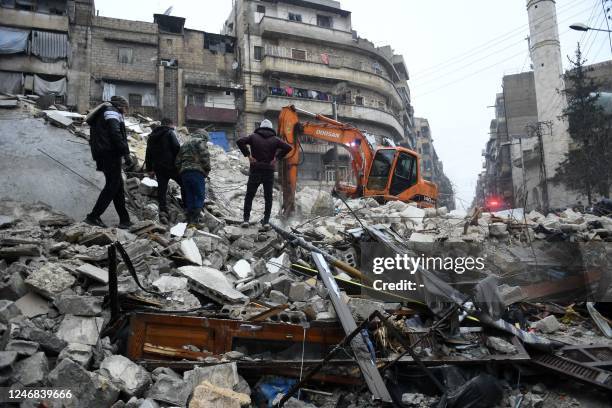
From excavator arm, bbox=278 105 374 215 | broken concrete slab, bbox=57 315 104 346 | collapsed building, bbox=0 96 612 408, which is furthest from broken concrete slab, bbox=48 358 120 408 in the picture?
excavator arm, bbox=278 105 374 215

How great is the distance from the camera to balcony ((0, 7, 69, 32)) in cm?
2514

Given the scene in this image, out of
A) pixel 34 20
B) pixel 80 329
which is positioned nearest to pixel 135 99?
pixel 34 20

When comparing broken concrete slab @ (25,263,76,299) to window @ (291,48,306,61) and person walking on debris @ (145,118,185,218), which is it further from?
window @ (291,48,306,61)

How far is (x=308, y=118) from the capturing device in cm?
929

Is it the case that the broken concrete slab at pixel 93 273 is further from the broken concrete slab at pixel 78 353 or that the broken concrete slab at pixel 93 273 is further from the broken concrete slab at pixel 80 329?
the broken concrete slab at pixel 78 353

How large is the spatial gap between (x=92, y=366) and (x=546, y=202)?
1244 inches

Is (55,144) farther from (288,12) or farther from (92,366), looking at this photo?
(288,12)

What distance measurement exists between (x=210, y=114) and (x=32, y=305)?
2675cm

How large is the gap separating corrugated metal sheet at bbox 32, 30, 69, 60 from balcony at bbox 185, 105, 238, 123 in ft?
26.3

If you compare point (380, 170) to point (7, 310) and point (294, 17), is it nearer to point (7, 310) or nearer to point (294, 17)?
point (7, 310)

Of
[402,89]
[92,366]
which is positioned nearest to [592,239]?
[92,366]

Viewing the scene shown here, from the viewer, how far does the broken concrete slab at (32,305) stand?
306cm

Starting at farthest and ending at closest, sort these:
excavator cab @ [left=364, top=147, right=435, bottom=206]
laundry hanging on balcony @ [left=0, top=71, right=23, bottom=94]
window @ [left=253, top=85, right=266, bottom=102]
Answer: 1. window @ [left=253, top=85, right=266, bottom=102]
2. laundry hanging on balcony @ [left=0, top=71, right=23, bottom=94]
3. excavator cab @ [left=364, top=147, right=435, bottom=206]

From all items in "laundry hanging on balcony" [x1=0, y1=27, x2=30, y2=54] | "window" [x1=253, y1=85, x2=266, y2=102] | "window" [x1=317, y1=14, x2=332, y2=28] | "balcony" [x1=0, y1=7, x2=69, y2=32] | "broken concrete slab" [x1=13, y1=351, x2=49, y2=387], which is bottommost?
"broken concrete slab" [x1=13, y1=351, x2=49, y2=387]
